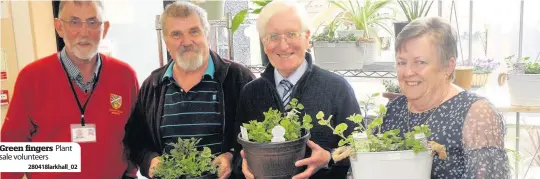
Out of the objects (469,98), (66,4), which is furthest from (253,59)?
(469,98)

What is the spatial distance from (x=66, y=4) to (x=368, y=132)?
118cm

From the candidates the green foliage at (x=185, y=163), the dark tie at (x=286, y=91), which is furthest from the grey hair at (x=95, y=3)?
the dark tie at (x=286, y=91)

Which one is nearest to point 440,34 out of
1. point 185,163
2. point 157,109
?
point 185,163

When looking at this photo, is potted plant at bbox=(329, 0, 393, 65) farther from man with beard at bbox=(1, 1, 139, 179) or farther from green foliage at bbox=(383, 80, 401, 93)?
man with beard at bbox=(1, 1, 139, 179)

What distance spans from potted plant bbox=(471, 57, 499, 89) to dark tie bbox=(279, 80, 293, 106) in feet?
2.30

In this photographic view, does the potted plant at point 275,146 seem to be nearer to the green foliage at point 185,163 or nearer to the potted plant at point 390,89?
the green foliage at point 185,163

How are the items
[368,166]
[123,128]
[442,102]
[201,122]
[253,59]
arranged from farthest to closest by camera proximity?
1. [253,59]
2. [123,128]
3. [201,122]
4. [442,102]
5. [368,166]

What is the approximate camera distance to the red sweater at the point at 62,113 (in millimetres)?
1603

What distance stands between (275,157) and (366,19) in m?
0.80

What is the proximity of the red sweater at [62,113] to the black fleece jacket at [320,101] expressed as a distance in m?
0.57

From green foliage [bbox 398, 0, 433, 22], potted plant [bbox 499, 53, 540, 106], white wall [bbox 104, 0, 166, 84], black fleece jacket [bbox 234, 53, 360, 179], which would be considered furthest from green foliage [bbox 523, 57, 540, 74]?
white wall [bbox 104, 0, 166, 84]

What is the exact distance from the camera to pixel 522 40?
5.11 ft

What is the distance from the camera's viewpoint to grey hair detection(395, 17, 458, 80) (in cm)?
107

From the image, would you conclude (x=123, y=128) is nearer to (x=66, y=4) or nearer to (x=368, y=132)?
(x=66, y=4)
